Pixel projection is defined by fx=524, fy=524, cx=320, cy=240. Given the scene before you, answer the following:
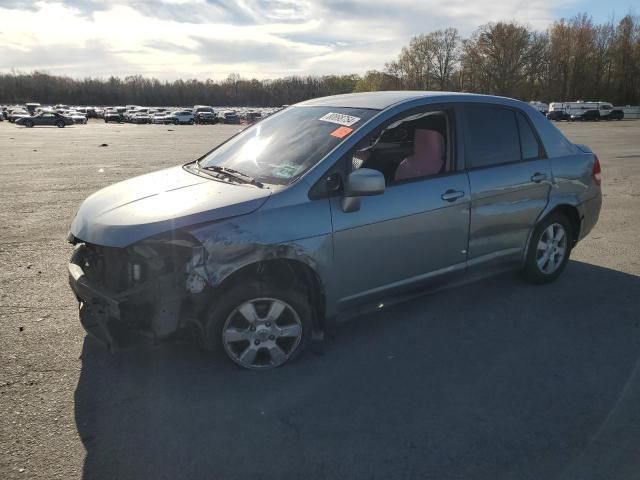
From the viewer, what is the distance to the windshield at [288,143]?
379 centimetres

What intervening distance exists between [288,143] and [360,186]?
901 mm

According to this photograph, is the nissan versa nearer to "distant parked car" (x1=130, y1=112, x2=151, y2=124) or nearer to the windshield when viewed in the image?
the windshield

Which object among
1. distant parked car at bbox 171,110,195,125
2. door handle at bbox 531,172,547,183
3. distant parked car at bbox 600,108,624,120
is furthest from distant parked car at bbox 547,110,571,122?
door handle at bbox 531,172,547,183

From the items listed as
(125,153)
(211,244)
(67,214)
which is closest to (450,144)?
(211,244)

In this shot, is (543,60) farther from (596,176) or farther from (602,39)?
(596,176)

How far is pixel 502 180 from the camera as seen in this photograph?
179 inches

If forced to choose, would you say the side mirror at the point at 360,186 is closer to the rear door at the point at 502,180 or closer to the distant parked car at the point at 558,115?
the rear door at the point at 502,180

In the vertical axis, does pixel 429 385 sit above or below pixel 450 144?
below

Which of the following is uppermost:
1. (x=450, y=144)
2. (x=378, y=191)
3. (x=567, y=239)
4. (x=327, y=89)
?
(x=327, y=89)

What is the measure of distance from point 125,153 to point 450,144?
58.5 ft

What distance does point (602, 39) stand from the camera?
9438 cm

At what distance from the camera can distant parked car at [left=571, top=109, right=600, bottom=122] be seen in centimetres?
6456

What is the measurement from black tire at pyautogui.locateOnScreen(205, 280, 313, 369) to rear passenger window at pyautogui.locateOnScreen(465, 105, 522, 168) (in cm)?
197

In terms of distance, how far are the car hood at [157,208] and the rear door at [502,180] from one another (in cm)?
193
